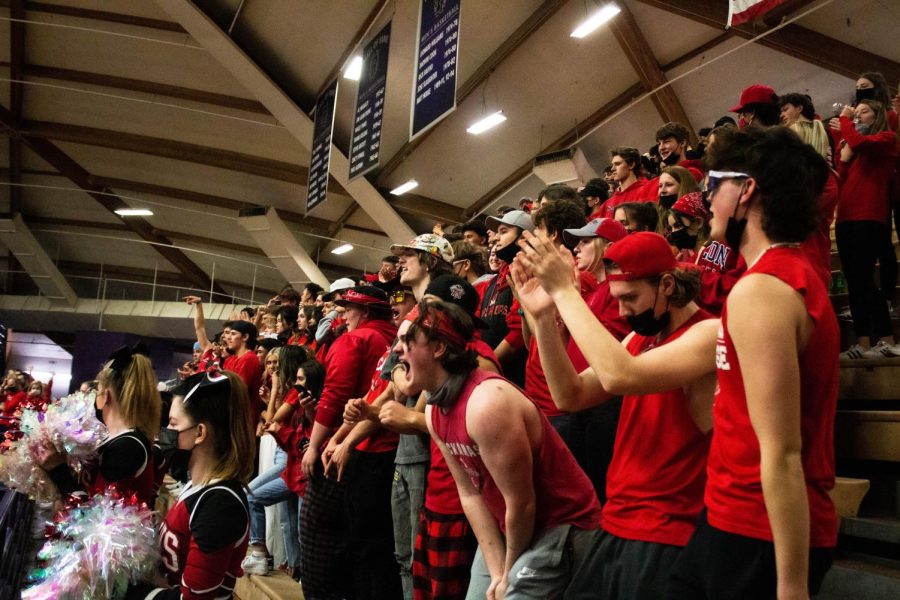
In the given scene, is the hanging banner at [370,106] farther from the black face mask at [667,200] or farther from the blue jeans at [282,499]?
the black face mask at [667,200]

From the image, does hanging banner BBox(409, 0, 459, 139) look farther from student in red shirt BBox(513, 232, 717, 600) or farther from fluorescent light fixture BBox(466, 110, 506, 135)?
student in red shirt BBox(513, 232, 717, 600)

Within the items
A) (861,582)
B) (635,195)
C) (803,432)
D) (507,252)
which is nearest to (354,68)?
(635,195)

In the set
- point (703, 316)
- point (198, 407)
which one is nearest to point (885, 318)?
point (703, 316)

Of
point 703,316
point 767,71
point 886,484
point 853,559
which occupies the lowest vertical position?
point 853,559

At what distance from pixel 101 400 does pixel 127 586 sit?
1.01 metres

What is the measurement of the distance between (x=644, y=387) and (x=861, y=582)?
4.72ft

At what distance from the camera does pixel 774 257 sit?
1644mm

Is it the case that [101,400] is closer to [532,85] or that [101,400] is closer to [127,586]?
[127,586]

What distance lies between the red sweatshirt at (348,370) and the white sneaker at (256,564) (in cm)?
208

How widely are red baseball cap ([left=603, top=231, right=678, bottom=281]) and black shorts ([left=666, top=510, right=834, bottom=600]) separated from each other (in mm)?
670

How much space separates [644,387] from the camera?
1.89 m

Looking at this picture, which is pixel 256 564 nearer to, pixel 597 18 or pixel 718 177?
pixel 718 177

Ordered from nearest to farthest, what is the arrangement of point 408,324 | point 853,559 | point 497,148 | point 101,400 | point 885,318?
point 408,324, point 853,559, point 101,400, point 885,318, point 497,148

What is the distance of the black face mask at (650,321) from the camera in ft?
7.07
